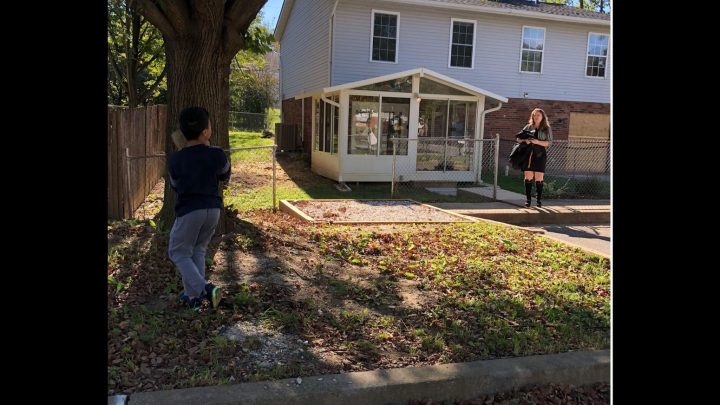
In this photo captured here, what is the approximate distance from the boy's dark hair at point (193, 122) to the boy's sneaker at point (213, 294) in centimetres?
115

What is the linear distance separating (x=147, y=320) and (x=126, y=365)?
0.66m

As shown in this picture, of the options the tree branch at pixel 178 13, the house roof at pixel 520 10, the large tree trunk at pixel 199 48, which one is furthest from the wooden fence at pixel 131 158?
the house roof at pixel 520 10

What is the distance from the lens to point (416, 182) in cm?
1441

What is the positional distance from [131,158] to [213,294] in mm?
4450

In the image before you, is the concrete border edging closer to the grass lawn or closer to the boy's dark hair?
the grass lawn

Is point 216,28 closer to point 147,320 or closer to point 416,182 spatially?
point 147,320

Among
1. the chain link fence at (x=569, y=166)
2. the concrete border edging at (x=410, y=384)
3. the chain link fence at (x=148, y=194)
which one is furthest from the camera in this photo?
the chain link fence at (x=569, y=166)

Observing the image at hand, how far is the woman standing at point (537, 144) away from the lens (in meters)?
10.0

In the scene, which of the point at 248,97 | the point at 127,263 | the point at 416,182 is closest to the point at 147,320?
the point at 127,263

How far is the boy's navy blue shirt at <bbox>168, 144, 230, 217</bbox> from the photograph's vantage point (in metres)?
3.95

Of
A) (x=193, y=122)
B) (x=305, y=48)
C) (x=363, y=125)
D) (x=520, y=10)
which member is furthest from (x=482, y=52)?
(x=193, y=122)

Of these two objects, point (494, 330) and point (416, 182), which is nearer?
point (494, 330)

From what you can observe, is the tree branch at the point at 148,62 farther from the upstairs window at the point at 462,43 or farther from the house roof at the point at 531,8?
the upstairs window at the point at 462,43
